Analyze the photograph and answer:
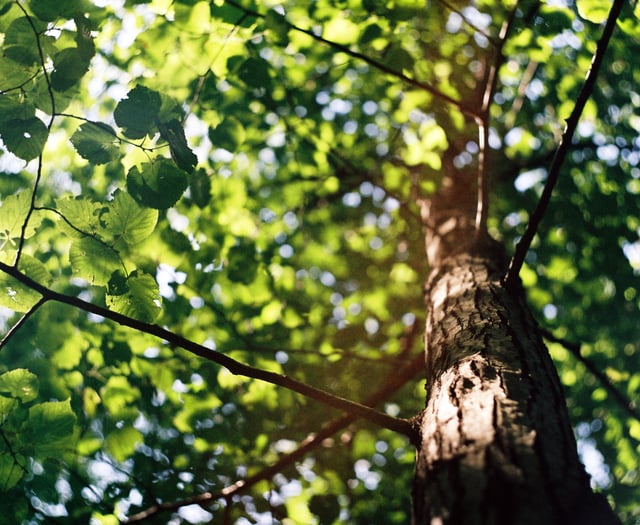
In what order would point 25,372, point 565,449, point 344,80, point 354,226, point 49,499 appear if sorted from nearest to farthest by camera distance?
point 565,449
point 25,372
point 49,499
point 344,80
point 354,226

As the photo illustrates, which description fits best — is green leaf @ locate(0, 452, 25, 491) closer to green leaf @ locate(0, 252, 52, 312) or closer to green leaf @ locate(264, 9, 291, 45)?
green leaf @ locate(0, 252, 52, 312)

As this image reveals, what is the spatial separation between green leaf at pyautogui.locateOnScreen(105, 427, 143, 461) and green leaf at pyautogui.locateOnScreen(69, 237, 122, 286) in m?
1.29

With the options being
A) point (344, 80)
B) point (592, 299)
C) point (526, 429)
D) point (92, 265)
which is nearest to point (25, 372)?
point (92, 265)

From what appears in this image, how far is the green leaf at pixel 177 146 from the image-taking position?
4.84ft

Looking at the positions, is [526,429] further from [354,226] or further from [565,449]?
[354,226]

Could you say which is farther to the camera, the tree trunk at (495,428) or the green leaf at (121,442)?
the green leaf at (121,442)

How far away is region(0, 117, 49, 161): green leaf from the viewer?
1.45m

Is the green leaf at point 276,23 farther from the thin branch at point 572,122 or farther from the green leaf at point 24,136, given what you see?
the thin branch at point 572,122

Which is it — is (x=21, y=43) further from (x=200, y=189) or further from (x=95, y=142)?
(x=200, y=189)

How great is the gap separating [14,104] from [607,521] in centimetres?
184

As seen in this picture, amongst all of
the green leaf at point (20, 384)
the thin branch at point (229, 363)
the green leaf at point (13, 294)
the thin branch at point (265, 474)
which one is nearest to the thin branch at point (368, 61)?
the thin branch at point (229, 363)

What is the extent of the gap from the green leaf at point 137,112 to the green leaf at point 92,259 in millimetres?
347

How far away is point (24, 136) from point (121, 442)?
162 centimetres

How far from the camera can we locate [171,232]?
9.02 feet
